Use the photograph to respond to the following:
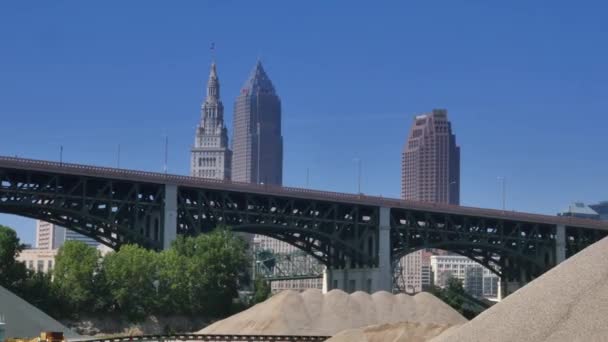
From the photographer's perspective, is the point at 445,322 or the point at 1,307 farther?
the point at 445,322

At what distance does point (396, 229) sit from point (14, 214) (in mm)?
56942

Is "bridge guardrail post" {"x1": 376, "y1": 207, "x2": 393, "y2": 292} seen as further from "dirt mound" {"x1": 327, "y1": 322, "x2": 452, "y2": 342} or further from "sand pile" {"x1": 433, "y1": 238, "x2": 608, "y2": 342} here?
"sand pile" {"x1": 433, "y1": 238, "x2": 608, "y2": 342}

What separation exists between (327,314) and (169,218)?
4765cm

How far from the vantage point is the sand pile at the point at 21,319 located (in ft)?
242

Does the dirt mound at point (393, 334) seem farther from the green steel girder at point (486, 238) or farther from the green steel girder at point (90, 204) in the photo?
the green steel girder at point (486, 238)

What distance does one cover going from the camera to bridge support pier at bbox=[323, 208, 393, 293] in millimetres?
155538

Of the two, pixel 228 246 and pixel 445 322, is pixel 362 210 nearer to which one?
pixel 228 246

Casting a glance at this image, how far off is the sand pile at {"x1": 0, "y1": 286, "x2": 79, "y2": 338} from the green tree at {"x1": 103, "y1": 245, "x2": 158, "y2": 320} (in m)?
43.6

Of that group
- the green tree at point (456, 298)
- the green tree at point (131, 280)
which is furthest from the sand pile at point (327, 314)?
the green tree at point (456, 298)

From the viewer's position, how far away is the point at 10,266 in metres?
119

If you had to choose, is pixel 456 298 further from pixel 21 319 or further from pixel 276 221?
pixel 21 319

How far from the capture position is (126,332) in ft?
392

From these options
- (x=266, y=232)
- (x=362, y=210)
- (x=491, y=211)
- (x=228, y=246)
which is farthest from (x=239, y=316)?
(x=491, y=211)

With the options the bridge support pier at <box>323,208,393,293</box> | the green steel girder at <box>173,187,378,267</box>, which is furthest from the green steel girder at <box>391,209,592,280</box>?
the green steel girder at <box>173,187,378,267</box>
